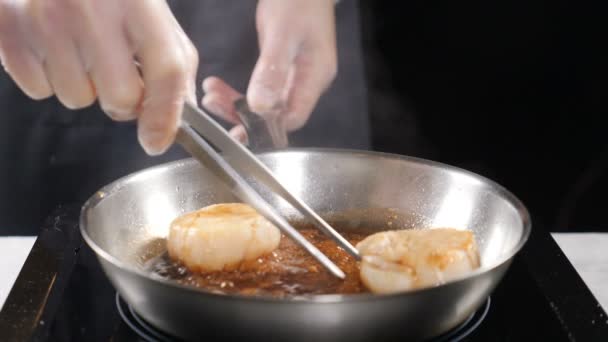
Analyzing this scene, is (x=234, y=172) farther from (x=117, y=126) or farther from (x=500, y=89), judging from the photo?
(x=500, y=89)

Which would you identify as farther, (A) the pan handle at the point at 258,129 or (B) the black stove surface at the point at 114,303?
(A) the pan handle at the point at 258,129

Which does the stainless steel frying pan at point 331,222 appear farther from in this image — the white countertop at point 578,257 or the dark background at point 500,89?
the dark background at point 500,89

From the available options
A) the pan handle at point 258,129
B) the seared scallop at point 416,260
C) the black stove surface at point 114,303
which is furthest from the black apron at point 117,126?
the seared scallop at point 416,260

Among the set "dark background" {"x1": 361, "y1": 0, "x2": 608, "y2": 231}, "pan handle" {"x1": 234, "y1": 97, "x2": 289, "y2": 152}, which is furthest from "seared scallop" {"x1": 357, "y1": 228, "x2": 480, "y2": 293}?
"dark background" {"x1": 361, "y1": 0, "x2": 608, "y2": 231}

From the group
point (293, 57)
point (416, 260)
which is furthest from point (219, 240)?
point (293, 57)

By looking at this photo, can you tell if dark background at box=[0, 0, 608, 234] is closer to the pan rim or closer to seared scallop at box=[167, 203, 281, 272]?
the pan rim

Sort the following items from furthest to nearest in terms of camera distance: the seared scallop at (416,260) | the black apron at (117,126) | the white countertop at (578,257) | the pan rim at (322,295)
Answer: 1. the black apron at (117,126)
2. the white countertop at (578,257)
3. the seared scallop at (416,260)
4. the pan rim at (322,295)

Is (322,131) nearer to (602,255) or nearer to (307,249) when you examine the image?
(602,255)
